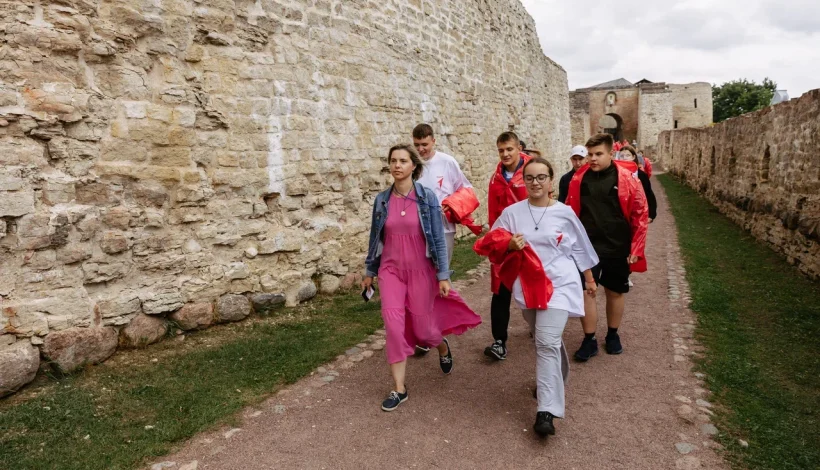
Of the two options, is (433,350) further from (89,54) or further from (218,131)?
(89,54)

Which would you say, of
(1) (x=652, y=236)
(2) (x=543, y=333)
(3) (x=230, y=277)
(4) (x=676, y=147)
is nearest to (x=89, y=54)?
(3) (x=230, y=277)

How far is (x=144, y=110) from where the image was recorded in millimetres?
4953

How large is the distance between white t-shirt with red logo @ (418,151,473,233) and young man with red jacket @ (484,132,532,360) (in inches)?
11.5

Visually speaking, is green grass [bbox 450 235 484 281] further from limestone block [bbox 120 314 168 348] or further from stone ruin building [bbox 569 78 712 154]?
stone ruin building [bbox 569 78 712 154]

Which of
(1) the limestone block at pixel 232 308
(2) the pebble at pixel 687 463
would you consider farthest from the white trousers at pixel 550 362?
(1) the limestone block at pixel 232 308

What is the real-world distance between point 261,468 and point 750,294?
6.23 metres

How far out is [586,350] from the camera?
4.79 metres

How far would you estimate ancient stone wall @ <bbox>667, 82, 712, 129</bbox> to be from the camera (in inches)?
1781

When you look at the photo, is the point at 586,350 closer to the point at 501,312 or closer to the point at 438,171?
the point at 501,312

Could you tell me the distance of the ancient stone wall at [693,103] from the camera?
4525cm

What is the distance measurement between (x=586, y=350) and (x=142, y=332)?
391cm

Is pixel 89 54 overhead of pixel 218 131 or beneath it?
overhead

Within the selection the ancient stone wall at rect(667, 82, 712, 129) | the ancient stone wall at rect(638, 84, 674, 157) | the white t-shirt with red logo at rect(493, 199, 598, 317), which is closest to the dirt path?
the white t-shirt with red logo at rect(493, 199, 598, 317)

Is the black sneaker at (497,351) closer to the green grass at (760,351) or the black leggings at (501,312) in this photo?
the black leggings at (501,312)
